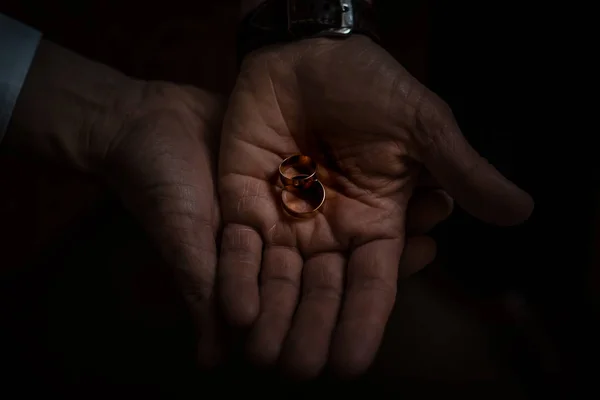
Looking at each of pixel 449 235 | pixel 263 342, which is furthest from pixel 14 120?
pixel 449 235

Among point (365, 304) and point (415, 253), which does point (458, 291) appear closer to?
point (415, 253)

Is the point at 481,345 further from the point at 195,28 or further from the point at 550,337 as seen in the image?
the point at 195,28

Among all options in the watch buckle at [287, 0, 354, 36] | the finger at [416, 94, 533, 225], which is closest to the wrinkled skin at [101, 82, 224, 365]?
the watch buckle at [287, 0, 354, 36]

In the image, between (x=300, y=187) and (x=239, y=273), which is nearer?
(x=239, y=273)

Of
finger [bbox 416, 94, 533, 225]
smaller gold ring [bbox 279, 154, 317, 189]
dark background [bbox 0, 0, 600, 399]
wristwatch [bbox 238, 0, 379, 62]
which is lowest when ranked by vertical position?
dark background [bbox 0, 0, 600, 399]

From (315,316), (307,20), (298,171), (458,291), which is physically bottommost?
(458,291)

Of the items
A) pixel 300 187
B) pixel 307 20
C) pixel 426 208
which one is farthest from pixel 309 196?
pixel 307 20

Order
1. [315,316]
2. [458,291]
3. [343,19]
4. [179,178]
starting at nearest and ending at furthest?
[315,316], [179,178], [343,19], [458,291]

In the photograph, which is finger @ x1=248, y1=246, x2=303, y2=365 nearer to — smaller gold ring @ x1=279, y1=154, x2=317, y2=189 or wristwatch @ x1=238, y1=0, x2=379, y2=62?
smaller gold ring @ x1=279, y1=154, x2=317, y2=189
